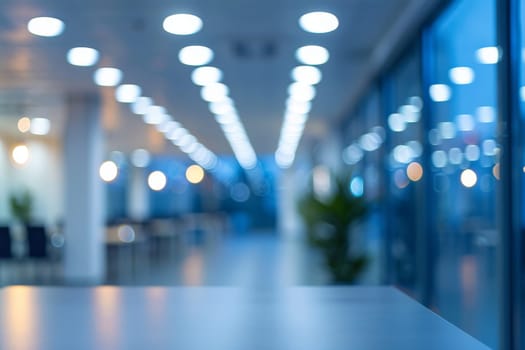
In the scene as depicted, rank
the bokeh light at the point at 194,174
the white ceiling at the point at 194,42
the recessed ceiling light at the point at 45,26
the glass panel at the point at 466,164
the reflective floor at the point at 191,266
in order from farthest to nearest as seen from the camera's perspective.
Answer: the bokeh light at the point at 194,174, the reflective floor at the point at 191,266, the recessed ceiling light at the point at 45,26, the white ceiling at the point at 194,42, the glass panel at the point at 466,164

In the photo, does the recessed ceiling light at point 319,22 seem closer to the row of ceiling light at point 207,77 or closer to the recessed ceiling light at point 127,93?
the row of ceiling light at point 207,77

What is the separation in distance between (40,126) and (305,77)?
695 cm

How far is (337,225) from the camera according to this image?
6586 mm

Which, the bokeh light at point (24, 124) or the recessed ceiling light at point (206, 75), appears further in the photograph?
the bokeh light at point (24, 124)

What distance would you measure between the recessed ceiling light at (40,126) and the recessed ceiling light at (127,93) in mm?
3125

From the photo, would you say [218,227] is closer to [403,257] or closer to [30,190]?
[30,190]

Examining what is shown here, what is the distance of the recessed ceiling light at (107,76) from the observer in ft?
21.9

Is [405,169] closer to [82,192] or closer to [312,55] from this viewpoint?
[312,55]

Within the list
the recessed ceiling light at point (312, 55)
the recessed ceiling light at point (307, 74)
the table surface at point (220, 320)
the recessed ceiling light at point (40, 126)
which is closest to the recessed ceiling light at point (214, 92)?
the recessed ceiling light at point (307, 74)

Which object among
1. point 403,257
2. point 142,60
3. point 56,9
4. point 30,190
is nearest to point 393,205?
point 403,257

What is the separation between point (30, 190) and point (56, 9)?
10.5m

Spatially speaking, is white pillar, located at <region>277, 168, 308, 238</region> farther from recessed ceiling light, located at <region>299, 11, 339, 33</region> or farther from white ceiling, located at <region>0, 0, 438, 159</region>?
recessed ceiling light, located at <region>299, 11, 339, 33</region>

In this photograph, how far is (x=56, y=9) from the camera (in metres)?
4.52

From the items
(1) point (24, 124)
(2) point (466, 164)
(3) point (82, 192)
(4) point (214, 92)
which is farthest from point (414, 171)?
(1) point (24, 124)
